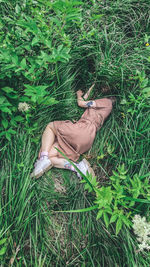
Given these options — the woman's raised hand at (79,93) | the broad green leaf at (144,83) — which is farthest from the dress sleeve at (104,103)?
the broad green leaf at (144,83)

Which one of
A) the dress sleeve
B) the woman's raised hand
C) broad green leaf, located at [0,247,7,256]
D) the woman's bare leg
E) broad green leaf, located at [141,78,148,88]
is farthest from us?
the woman's raised hand

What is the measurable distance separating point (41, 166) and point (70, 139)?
1.38 feet

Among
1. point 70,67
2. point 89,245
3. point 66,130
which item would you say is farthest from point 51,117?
point 89,245

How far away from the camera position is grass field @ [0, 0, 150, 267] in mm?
1469

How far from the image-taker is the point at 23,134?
5.79 feet

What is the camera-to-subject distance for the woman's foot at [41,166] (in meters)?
1.74

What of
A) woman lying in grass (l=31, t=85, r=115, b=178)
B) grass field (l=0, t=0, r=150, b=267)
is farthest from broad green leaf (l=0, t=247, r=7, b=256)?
woman lying in grass (l=31, t=85, r=115, b=178)

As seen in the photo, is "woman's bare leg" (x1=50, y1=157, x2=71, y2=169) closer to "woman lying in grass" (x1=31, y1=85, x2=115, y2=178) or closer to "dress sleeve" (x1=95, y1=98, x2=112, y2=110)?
"woman lying in grass" (x1=31, y1=85, x2=115, y2=178)

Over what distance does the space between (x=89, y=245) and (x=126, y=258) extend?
349 mm

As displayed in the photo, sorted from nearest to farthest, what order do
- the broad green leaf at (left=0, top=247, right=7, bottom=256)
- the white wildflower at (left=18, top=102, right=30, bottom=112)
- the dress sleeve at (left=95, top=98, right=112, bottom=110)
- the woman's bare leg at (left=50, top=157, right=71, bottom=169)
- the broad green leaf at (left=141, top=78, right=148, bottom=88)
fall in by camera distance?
the broad green leaf at (left=0, top=247, right=7, bottom=256) < the white wildflower at (left=18, top=102, right=30, bottom=112) < the broad green leaf at (left=141, top=78, right=148, bottom=88) < the woman's bare leg at (left=50, top=157, right=71, bottom=169) < the dress sleeve at (left=95, top=98, right=112, bottom=110)

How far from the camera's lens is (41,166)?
68.7 inches

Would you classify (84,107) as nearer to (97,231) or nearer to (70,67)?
(70,67)

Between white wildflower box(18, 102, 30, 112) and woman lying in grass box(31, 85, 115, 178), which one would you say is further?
woman lying in grass box(31, 85, 115, 178)

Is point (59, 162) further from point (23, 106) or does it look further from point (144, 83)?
point (144, 83)
